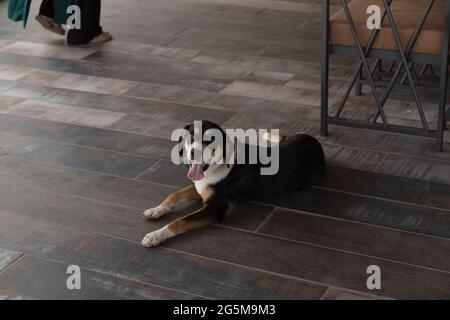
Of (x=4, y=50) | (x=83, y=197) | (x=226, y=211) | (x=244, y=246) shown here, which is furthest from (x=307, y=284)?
(x=4, y=50)

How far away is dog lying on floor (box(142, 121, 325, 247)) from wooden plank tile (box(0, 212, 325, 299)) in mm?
92

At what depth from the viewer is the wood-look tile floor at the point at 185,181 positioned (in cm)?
234

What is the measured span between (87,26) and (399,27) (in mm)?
1989

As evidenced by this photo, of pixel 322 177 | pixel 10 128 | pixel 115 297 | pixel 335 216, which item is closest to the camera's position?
pixel 115 297

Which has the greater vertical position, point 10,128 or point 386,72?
point 386,72

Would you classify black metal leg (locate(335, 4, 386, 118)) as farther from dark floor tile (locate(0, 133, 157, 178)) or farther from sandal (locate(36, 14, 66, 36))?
sandal (locate(36, 14, 66, 36))

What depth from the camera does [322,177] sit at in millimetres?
2934

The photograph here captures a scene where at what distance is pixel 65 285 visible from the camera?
7.54ft

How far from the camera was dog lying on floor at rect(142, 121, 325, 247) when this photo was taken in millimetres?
2520

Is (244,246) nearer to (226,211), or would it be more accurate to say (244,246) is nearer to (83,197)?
(226,211)

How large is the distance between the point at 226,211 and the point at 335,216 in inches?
13.9

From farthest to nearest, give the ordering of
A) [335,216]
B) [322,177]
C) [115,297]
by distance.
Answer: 1. [322,177]
2. [335,216]
3. [115,297]

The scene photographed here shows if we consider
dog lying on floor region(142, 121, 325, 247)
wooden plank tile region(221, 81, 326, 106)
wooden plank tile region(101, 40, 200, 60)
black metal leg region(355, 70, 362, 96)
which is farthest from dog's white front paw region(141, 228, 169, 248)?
wooden plank tile region(101, 40, 200, 60)

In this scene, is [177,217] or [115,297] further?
[177,217]
